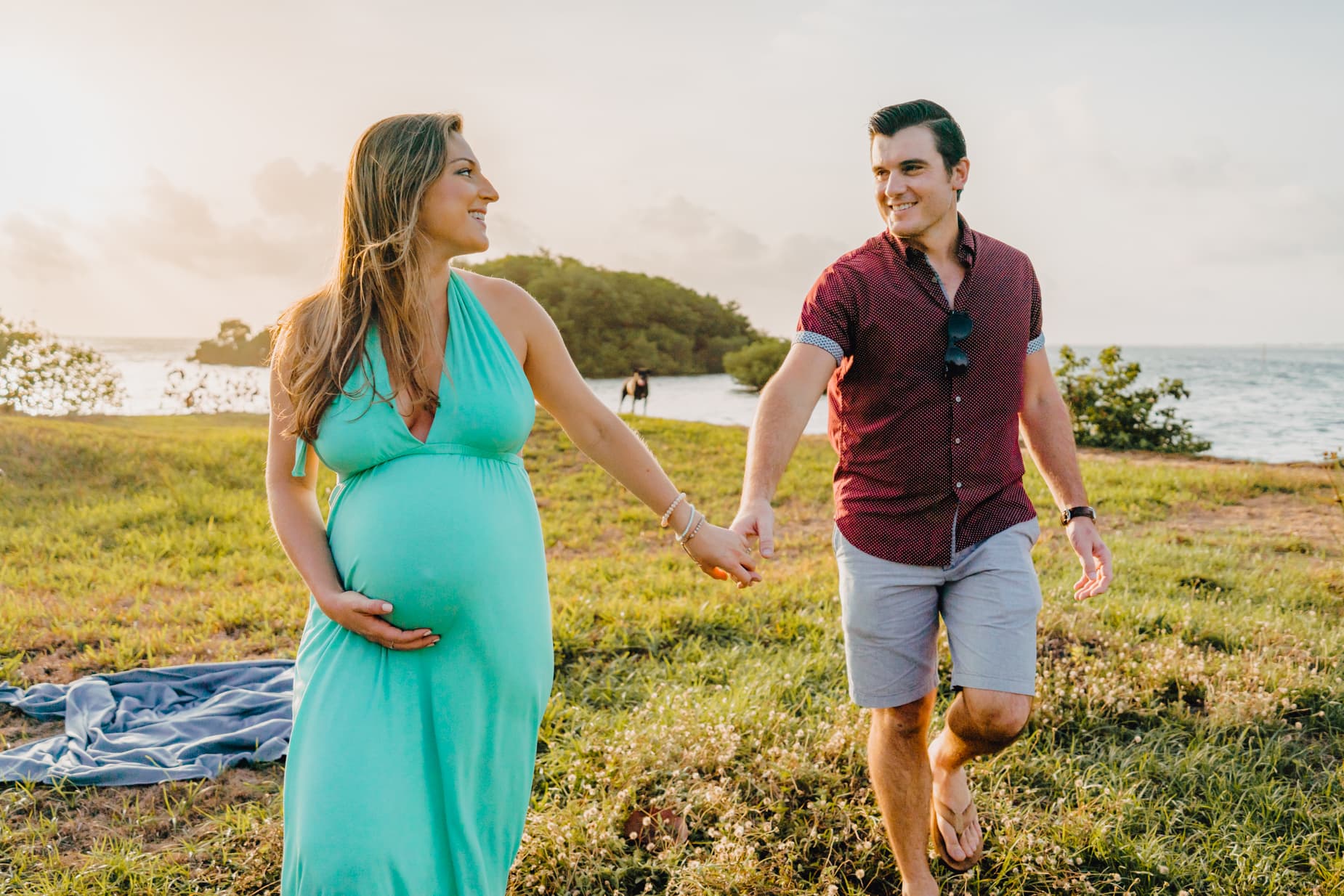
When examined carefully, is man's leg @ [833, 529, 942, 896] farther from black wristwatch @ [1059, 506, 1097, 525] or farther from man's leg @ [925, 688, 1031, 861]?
black wristwatch @ [1059, 506, 1097, 525]

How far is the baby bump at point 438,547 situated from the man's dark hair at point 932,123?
5.97ft

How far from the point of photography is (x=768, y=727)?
4.10 metres

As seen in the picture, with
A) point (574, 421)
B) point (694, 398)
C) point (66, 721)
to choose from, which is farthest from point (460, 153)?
point (694, 398)

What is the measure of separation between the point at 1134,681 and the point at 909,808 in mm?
2082

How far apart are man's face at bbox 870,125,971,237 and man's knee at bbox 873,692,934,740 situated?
5.11ft

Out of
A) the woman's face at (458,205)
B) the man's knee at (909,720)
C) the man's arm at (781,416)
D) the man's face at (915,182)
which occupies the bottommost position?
the man's knee at (909,720)

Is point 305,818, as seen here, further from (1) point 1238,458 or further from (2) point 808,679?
(1) point 1238,458

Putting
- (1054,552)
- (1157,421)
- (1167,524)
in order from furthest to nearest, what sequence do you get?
(1157,421), (1167,524), (1054,552)

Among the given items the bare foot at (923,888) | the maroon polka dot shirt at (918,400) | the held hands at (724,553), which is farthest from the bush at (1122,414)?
the held hands at (724,553)

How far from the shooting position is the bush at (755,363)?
92.9 ft

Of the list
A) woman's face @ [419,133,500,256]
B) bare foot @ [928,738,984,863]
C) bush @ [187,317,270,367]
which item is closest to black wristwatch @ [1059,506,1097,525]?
bare foot @ [928,738,984,863]

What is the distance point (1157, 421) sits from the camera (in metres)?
16.8

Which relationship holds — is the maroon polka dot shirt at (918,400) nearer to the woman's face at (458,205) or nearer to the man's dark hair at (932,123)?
the man's dark hair at (932,123)

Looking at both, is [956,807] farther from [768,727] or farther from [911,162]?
[911,162]
